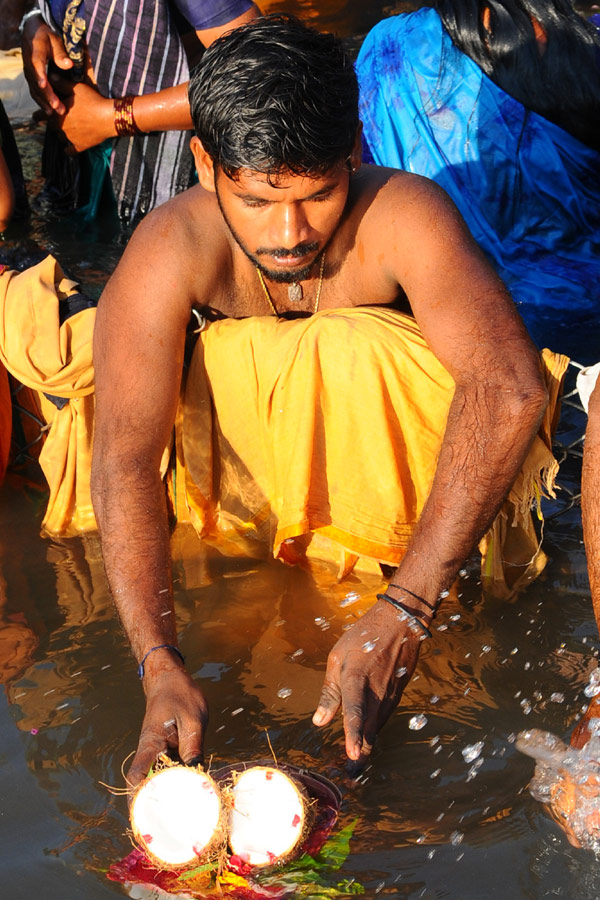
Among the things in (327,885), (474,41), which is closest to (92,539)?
(327,885)

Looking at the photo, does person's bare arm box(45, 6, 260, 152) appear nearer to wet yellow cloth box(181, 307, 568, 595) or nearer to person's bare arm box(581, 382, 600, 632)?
wet yellow cloth box(181, 307, 568, 595)

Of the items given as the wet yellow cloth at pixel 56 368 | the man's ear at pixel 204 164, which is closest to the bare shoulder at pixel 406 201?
the man's ear at pixel 204 164

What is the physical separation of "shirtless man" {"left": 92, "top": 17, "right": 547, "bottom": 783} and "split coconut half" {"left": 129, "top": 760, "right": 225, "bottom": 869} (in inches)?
8.6

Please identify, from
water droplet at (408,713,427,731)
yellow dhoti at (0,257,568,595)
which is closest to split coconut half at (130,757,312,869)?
water droplet at (408,713,427,731)

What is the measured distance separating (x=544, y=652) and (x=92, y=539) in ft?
4.56

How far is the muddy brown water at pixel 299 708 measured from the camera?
2.05 meters

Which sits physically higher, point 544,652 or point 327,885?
point 327,885

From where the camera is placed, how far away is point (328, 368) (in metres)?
2.68

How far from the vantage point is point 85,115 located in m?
4.61

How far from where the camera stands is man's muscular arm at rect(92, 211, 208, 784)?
7.86 feet

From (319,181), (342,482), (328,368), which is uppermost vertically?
(319,181)

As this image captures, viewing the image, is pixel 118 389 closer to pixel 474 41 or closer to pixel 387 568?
pixel 387 568

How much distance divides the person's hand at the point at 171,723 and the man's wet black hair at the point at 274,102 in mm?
1144

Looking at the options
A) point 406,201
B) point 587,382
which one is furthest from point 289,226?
point 587,382
